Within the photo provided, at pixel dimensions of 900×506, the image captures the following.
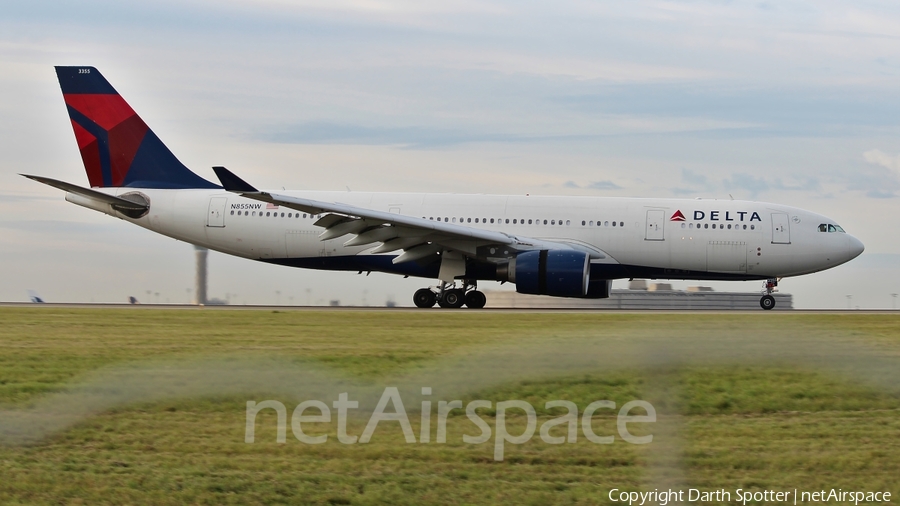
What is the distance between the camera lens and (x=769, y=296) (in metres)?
28.2

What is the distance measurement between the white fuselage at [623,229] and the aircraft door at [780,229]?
3cm

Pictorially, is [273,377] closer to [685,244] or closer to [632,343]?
[632,343]

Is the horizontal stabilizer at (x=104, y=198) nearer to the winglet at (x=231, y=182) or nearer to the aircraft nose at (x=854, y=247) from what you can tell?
the winglet at (x=231, y=182)

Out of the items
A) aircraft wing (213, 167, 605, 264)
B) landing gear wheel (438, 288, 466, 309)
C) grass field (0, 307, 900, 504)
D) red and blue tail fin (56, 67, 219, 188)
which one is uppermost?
red and blue tail fin (56, 67, 219, 188)

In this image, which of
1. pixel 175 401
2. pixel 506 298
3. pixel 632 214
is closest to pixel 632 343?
pixel 175 401

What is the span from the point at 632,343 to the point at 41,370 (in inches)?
222

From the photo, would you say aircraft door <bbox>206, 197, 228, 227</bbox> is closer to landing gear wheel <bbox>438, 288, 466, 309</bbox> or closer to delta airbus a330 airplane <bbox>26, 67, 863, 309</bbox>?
delta airbus a330 airplane <bbox>26, 67, 863, 309</bbox>

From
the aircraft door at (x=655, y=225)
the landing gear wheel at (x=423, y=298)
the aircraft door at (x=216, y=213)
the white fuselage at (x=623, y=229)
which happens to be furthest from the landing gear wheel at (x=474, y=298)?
the aircraft door at (x=216, y=213)

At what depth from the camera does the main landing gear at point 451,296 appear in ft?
87.8

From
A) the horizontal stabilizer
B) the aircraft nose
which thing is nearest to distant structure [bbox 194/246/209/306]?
the horizontal stabilizer

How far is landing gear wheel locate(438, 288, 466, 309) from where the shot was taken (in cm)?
2672

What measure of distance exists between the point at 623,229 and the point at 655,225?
0.87m
